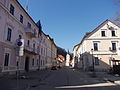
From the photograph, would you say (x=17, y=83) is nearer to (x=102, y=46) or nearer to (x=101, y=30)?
(x=102, y=46)

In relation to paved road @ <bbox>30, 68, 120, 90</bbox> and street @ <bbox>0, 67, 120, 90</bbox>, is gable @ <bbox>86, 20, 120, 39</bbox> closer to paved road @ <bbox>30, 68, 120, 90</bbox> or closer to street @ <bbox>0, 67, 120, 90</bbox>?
street @ <bbox>0, 67, 120, 90</bbox>

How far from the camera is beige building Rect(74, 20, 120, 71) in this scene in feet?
108

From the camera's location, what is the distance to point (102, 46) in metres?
33.8

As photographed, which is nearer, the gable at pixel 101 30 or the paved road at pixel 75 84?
the paved road at pixel 75 84

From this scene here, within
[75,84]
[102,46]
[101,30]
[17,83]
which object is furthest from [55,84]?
[101,30]

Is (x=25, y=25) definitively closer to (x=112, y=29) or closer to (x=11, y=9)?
(x=11, y=9)

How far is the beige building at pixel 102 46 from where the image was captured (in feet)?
108

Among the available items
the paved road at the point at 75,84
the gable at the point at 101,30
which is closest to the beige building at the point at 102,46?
the gable at the point at 101,30

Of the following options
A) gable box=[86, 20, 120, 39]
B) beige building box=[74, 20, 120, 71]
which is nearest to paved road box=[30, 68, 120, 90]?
beige building box=[74, 20, 120, 71]

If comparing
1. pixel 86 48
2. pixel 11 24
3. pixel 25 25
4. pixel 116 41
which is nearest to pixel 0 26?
pixel 11 24

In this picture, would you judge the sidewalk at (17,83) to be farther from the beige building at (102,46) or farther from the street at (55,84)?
A: the beige building at (102,46)

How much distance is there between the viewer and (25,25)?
82.7 feet

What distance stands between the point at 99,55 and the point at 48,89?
26.0 meters

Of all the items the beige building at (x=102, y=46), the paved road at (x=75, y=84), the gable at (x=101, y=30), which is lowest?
the paved road at (x=75, y=84)
